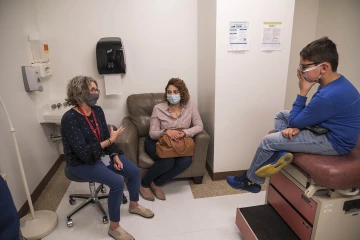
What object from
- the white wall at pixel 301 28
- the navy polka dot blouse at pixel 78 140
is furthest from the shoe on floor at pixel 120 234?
the white wall at pixel 301 28

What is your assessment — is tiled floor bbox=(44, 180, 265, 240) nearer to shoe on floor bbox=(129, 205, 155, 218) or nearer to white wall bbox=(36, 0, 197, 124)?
shoe on floor bbox=(129, 205, 155, 218)

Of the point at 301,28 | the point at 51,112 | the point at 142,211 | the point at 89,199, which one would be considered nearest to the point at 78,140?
the point at 89,199

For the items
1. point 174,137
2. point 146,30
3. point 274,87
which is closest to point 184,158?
point 174,137

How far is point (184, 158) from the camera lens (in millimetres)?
2330

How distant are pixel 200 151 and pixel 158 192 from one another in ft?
1.90

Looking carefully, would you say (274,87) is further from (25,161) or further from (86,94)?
(25,161)

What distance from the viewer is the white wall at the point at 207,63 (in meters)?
2.33

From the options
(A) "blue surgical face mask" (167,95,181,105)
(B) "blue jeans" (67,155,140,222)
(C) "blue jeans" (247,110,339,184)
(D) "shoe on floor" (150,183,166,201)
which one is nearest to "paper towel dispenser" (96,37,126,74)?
(A) "blue surgical face mask" (167,95,181,105)

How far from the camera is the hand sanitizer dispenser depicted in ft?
7.43

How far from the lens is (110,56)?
2.60 meters

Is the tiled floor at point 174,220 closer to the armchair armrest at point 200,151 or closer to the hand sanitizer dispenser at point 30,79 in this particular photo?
the armchair armrest at point 200,151

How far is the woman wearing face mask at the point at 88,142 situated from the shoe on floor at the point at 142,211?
0.82 feet

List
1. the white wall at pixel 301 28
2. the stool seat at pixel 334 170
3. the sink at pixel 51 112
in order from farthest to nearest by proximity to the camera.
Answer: the white wall at pixel 301 28
the sink at pixel 51 112
the stool seat at pixel 334 170

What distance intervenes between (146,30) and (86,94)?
1.35m
